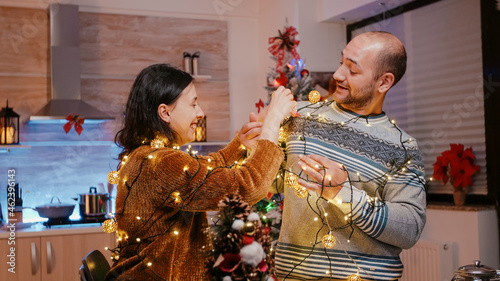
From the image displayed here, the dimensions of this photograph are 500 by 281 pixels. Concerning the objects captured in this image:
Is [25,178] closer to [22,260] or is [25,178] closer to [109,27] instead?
[22,260]

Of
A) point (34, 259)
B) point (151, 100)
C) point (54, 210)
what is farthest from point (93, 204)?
point (151, 100)

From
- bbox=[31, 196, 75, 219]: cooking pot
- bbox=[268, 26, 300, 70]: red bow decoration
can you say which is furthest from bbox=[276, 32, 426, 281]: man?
bbox=[31, 196, 75, 219]: cooking pot

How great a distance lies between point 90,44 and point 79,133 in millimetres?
822

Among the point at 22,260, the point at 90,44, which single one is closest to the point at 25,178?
the point at 22,260

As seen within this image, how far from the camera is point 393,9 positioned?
395 cm

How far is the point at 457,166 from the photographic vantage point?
3336 mm

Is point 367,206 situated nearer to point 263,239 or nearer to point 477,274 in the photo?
point 263,239

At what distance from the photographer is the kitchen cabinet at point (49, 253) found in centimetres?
371

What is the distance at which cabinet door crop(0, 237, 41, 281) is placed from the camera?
3.69 m

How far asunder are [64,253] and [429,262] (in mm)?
2472

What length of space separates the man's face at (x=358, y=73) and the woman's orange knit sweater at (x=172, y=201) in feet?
0.98

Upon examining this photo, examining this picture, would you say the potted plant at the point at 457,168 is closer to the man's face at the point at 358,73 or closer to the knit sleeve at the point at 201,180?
the man's face at the point at 358,73

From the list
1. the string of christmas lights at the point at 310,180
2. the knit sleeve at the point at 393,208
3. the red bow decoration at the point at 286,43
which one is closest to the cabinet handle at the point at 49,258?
the red bow decoration at the point at 286,43

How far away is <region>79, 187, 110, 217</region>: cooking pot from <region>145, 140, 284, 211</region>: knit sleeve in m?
2.84
